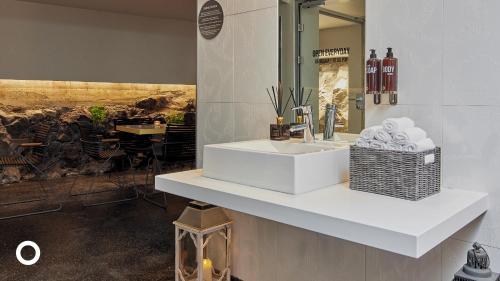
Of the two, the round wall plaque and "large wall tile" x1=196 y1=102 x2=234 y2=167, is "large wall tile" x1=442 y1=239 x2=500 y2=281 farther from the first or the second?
the round wall plaque

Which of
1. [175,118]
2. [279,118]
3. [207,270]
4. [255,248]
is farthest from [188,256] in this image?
[175,118]

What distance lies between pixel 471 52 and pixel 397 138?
0.44m

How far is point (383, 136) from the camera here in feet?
5.01

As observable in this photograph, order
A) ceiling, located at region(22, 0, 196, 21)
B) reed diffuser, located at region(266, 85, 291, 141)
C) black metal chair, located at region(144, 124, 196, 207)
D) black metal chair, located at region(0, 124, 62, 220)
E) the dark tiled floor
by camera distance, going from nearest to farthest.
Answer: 1. reed diffuser, located at region(266, 85, 291, 141)
2. the dark tiled floor
3. black metal chair, located at region(144, 124, 196, 207)
4. black metal chair, located at region(0, 124, 62, 220)
5. ceiling, located at region(22, 0, 196, 21)

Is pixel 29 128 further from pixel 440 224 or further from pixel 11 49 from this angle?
pixel 440 224

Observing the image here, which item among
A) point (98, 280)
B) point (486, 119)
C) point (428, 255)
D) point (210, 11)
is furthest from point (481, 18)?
point (98, 280)

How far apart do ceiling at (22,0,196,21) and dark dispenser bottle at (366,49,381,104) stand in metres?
4.14

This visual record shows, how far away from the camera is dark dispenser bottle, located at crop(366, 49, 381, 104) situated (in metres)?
1.77


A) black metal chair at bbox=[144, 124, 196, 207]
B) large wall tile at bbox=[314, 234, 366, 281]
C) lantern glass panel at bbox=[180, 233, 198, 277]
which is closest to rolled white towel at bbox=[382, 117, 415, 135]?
large wall tile at bbox=[314, 234, 366, 281]

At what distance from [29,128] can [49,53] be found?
105cm

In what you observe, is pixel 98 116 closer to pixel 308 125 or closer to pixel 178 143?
pixel 178 143

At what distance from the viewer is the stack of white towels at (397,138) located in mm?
1476

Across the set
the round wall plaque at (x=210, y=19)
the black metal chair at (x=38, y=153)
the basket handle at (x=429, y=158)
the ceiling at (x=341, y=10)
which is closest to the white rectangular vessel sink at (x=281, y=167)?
the basket handle at (x=429, y=158)

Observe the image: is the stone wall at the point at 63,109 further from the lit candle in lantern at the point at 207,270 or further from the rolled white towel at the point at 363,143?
the rolled white towel at the point at 363,143
